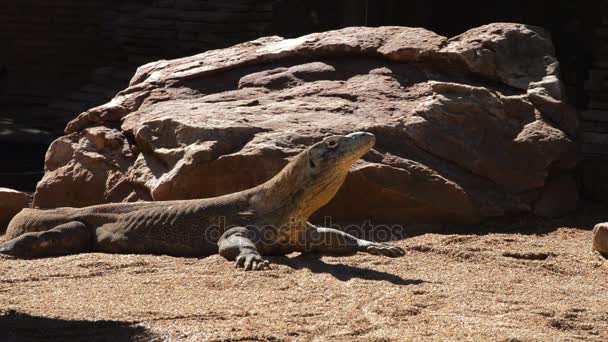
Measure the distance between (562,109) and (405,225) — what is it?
1.89m

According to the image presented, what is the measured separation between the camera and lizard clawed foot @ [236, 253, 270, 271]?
718cm

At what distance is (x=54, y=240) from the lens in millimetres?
8188

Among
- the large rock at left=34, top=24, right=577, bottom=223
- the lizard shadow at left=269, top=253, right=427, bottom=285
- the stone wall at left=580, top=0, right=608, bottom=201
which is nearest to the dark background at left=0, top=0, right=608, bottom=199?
the stone wall at left=580, top=0, right=608, bottom=201

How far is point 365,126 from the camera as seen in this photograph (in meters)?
9.17

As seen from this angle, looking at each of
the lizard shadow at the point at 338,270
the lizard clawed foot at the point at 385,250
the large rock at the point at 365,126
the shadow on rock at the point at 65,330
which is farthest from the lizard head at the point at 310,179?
the shadow on rock at the point at 65,330

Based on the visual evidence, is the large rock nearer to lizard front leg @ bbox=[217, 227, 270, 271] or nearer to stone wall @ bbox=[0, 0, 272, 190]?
lizard front leg @ bbox=[217, 227, 270, 271]

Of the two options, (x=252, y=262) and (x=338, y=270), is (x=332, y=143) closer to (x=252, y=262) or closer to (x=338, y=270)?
(x=338, y=270)

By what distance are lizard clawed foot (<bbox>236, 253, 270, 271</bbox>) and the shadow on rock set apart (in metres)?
1.72

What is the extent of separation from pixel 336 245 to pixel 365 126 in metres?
1.48

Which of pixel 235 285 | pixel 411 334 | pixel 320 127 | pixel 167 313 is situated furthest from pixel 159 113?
pixel 411 334

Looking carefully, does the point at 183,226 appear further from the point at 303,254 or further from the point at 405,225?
the point at 405,225

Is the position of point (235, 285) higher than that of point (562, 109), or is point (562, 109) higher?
point (562, 109)

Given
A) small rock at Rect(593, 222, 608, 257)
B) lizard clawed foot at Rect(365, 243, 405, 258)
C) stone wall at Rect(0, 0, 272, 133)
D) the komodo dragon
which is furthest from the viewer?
stone wall at Rect(0, 0, 272, 133)
